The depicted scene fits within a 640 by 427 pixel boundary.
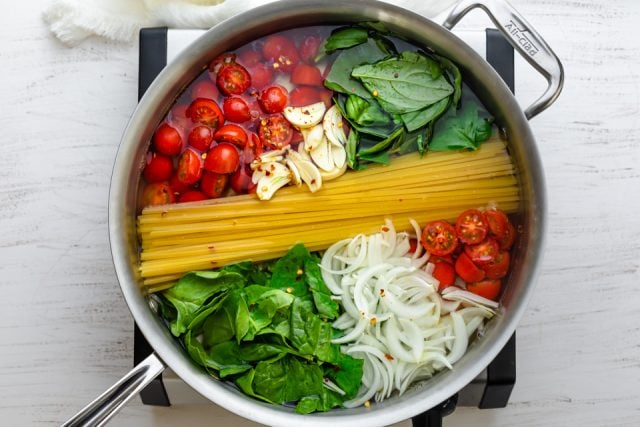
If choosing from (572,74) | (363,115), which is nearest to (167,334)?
(363,115)

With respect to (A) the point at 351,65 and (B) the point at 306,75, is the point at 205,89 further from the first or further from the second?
(A) the point at 351,65

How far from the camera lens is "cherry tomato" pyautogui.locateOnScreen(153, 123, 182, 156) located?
167cm

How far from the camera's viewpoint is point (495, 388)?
67.0 inches

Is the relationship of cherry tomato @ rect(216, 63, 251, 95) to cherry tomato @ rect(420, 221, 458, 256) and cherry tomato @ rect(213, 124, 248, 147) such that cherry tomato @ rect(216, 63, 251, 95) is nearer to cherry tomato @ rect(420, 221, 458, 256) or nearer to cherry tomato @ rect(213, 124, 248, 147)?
cherry tomato @ rect(213, 124, 248, 147)

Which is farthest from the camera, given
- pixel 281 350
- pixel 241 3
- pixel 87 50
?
pixel 87 50

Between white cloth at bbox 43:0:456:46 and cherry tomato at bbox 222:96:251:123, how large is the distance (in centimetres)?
23

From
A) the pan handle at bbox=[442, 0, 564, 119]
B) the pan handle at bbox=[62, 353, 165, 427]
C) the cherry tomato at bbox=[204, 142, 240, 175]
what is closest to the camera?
the pan handle at bbox=[62, 353, 165, 427]

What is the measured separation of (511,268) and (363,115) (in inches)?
18.8

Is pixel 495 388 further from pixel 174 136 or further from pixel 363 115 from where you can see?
pixel 174 136

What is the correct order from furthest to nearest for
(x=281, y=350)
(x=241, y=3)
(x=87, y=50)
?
(x=87, y=50)
(x=241, y=3)
(x=281, y=350)

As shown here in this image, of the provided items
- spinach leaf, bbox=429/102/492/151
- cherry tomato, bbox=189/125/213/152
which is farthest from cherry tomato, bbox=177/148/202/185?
spinach leaf, bbox=429/102/492/151

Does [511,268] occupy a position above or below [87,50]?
below

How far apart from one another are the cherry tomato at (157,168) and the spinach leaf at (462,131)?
1.94 feet

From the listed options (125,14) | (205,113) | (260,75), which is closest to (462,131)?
(260,75)
